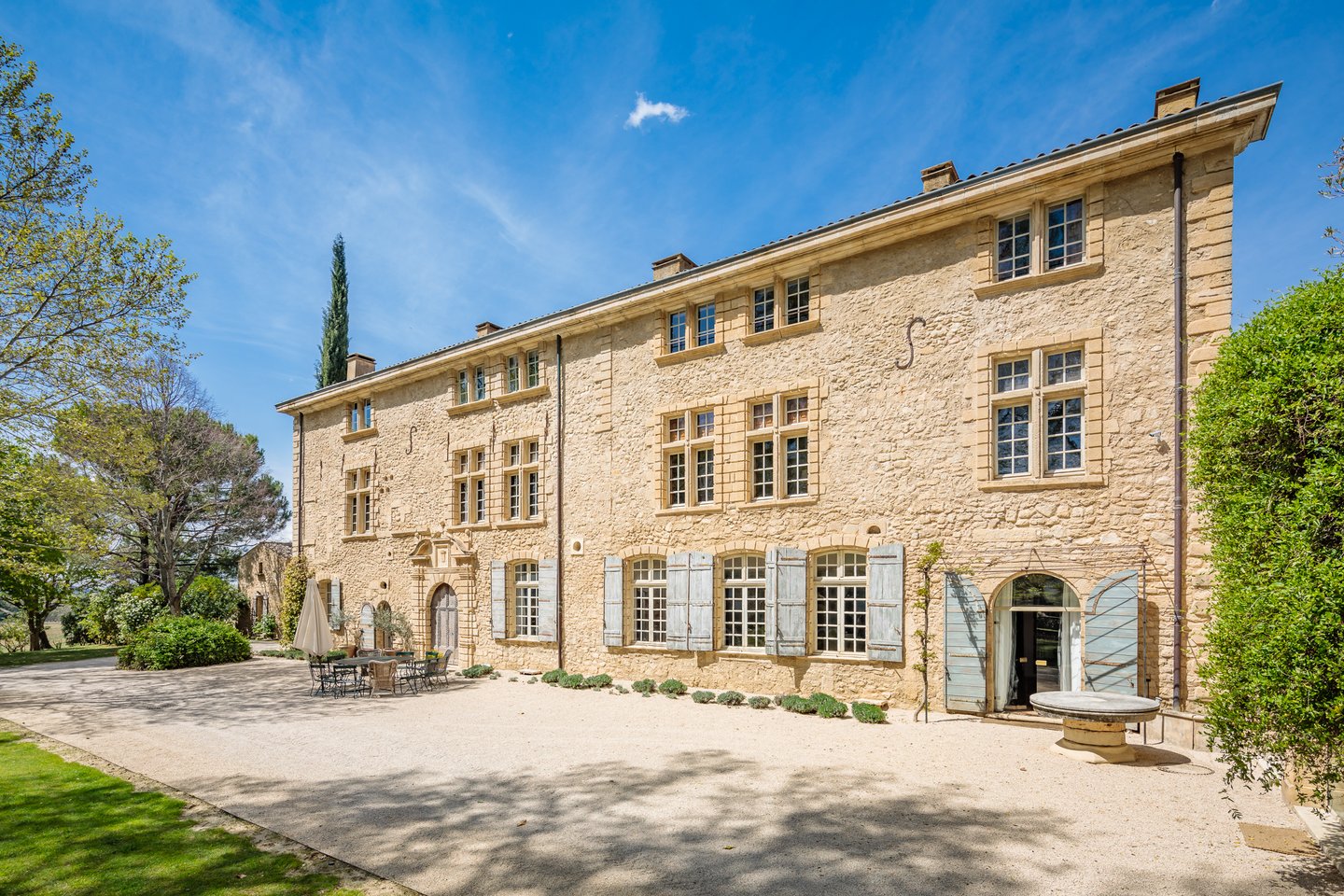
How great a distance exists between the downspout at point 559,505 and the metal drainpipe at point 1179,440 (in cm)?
1074

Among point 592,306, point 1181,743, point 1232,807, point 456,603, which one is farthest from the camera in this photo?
point 456,603

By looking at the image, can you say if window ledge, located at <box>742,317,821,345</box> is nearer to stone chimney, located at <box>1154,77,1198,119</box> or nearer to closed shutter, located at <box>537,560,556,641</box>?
stone chimney, located at <box>1154,77,1198,119</box>

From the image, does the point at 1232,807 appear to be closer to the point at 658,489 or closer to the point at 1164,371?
the point at 1164,371

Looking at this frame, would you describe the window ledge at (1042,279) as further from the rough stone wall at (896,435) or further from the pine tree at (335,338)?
the pine tree at (335,338)

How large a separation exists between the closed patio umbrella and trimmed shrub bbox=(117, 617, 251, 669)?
5.96 m

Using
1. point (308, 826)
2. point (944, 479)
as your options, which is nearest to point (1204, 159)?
point (944, 479)

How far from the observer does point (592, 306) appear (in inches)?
586

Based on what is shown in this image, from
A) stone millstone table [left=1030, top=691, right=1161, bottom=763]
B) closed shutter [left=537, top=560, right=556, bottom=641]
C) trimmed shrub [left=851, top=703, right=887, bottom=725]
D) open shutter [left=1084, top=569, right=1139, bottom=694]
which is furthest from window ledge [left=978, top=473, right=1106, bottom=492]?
closed shutter [left=537, top=560, right=556, bottom=641]

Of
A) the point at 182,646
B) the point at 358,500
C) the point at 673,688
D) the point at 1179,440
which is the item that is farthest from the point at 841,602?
the point at 182,646

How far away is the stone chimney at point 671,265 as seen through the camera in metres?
14.5

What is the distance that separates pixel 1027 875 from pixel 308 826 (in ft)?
18.7

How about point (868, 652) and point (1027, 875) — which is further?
point (868, 652)

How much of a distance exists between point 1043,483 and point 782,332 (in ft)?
16.3

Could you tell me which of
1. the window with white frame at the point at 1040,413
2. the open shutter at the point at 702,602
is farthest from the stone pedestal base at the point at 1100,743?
the open shutter at the point at 702,602
